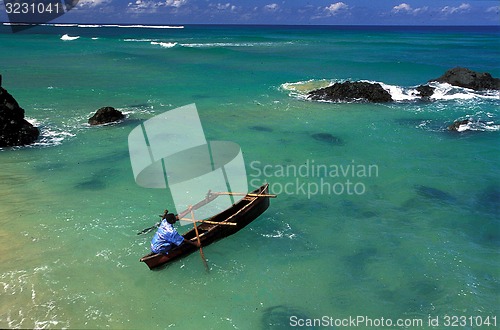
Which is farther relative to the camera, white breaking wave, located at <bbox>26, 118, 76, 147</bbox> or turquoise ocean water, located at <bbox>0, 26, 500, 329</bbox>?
white breaking wave, located at <bbox>26, 118, 76, 147</bbox>

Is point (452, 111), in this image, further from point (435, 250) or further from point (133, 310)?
point (133, 310)

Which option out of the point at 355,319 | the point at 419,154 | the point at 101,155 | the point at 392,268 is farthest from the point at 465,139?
the point at 101,155

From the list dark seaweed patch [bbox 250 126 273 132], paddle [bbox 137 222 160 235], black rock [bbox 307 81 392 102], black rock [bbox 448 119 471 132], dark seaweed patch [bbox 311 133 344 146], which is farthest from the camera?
black rock [bbox 307 81 392 102]

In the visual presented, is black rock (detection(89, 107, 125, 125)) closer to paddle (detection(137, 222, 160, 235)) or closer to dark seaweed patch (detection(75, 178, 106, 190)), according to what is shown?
dark seaweed patch (detection(75, 178, 106, 190))

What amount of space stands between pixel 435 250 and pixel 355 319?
4041 mm

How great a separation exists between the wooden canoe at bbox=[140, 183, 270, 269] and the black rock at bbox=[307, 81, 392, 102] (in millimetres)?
17658

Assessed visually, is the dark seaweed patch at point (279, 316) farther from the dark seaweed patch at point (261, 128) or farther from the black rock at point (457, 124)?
the black rock at point (457, 124)

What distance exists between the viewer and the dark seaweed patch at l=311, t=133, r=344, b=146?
2041 cm

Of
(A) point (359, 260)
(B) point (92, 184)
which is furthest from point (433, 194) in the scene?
(B) point (92, 184)

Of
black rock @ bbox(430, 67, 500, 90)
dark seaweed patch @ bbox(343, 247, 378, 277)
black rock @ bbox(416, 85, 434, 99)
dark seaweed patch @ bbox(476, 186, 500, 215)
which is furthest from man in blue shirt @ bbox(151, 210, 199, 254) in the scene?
black rock @ bbox(430, 67, 500, 90)

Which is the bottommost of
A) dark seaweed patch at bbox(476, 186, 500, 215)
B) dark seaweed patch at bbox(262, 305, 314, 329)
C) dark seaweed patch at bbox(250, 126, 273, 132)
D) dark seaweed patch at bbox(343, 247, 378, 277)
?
dark seaweed patch at bbox(262, 305, 314, 329)

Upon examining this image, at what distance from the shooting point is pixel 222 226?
11797 millimetres

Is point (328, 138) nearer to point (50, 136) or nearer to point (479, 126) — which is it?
point (479, 126)

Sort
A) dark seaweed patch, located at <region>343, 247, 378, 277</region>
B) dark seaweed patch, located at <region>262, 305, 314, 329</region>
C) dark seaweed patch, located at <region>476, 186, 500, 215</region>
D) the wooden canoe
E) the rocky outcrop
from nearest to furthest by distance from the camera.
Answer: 1. dark seaweed patch, located at <region>262, 305, 314, 329</region>
2. the wooden canoe
3. dark seaweed patch, located at <region>343, 247, 378, 277</region>
4. dark seaweed patch, located at <region>476, 186, 500, 215</region>
5. the rocky outcrop
